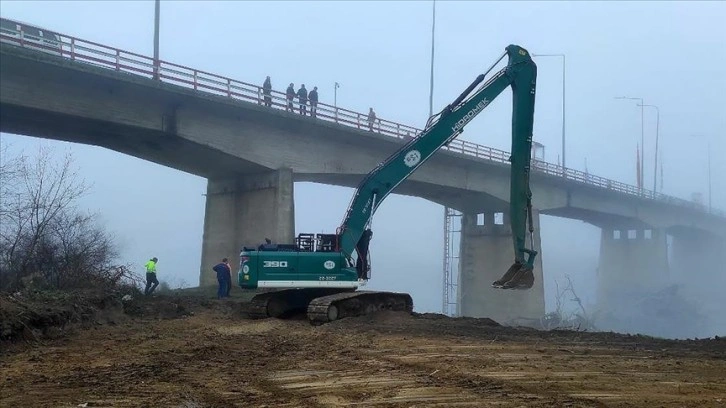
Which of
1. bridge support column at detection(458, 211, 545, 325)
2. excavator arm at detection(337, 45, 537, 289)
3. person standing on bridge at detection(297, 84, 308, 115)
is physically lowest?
bridge support column at detection(458, 211, 545, 325)

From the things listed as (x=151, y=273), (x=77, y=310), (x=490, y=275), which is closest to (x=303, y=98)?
(x=151, y=273)

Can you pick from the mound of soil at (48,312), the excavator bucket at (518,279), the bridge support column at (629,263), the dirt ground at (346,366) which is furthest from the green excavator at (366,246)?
the bridge support column at (629,263)

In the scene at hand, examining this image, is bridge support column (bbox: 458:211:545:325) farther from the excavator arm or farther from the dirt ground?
the dirt ground

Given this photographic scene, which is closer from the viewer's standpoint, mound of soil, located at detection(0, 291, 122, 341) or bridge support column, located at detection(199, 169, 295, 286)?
mound of soil, located at detection(0, 291, 122, 341)

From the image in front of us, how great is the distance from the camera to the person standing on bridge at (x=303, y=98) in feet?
87.6

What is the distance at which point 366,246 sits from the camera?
54.2 ft

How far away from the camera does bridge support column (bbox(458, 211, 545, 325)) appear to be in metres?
38.4

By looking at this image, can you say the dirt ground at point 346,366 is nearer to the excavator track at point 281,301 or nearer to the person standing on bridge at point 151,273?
the excavator track at point 281,301

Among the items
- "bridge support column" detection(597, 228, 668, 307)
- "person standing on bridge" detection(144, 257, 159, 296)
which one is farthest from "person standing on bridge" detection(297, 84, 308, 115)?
"bridge support column" detection(597, 228, 668, 307)

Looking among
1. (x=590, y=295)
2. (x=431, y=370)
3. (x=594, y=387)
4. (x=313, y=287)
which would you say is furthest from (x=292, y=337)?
(x=590, y=295)

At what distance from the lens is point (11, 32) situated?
1964cm

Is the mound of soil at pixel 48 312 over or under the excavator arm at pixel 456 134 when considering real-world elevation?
under

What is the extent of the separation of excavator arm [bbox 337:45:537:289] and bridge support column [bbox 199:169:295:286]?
372 inches

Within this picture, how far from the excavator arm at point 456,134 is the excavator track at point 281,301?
3.95 feet
